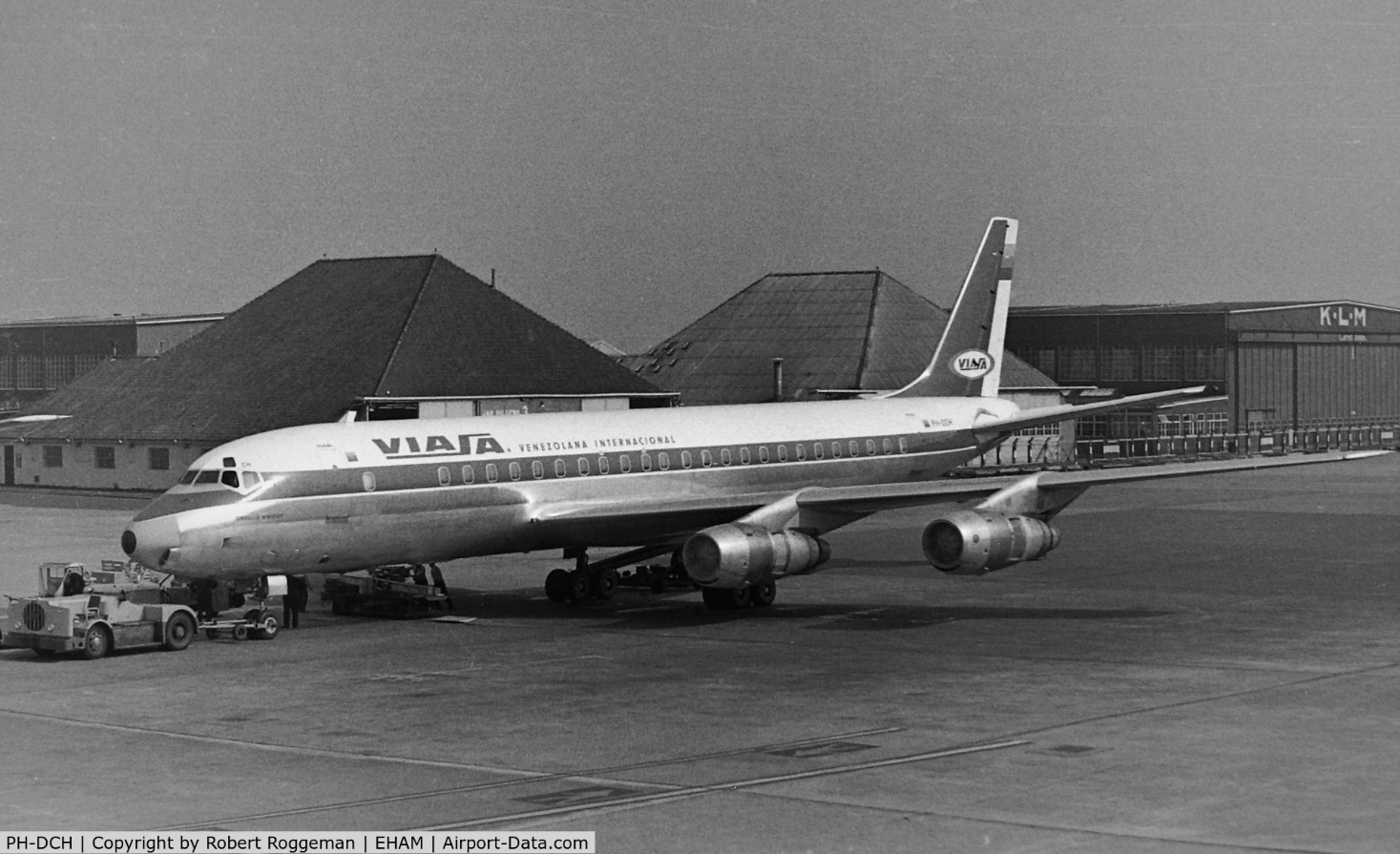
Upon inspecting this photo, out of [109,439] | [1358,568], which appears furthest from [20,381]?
[1358,568]

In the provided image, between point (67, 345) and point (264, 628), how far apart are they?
3834 inches

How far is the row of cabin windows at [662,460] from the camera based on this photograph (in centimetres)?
3875

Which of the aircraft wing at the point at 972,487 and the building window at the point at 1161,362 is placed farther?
the building window at the point at 1161,362

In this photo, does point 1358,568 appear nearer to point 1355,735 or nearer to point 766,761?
point 1355,735

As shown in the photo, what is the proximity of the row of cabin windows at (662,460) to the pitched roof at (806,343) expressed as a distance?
54989mm

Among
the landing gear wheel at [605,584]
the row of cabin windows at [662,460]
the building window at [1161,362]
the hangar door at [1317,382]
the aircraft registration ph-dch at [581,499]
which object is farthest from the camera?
the hangar door at [1317,382]

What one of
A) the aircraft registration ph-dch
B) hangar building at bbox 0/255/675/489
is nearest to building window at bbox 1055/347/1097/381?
hangar building at bbox 0/255/675/489

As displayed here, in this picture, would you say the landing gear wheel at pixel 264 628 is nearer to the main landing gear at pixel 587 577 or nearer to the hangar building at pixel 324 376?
the main landing gear at pixel 587 577

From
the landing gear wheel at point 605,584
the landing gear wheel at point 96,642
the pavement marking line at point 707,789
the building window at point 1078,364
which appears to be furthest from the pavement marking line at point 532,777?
the building window at point 1078,364

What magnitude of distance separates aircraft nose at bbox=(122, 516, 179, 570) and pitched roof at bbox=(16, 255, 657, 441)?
38.2 metres

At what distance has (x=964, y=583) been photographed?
4575 cm

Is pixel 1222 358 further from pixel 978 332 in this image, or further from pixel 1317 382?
pixel 978 332

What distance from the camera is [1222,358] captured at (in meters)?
118

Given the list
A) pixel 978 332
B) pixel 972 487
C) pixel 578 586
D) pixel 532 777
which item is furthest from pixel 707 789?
pixel 978 332
